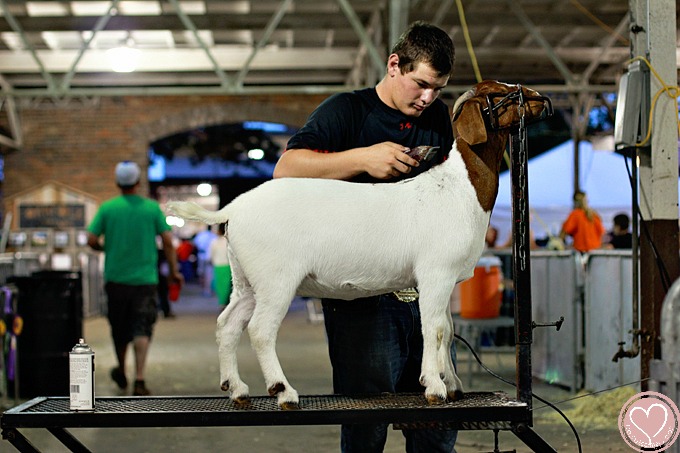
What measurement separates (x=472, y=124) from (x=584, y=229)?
9306 millimetres

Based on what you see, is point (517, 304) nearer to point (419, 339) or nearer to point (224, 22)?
point (419, 339)

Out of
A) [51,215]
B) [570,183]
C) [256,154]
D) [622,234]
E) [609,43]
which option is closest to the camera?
A: [622,234]

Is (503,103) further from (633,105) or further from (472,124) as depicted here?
(633,105)

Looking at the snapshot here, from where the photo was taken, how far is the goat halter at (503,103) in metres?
2.59

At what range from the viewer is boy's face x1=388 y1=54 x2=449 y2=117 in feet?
8.93

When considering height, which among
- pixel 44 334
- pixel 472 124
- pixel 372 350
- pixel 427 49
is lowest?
pixel 44 334

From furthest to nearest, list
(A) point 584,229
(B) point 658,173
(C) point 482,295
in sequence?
(A) point 584,229 < (C) point 482,295 < (B) point 658,173

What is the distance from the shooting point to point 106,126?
17.2 meters

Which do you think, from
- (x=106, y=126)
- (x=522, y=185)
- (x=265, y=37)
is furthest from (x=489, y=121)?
(x=106, y=126)

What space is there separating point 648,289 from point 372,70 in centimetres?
828

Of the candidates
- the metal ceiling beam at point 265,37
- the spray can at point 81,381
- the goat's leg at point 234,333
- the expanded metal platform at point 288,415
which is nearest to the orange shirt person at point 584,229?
the metal ceiling beam at point 265,37

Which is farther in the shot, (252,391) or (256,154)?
(256,154)

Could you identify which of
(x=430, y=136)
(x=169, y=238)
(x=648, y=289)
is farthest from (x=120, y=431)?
(x=430, y=136)

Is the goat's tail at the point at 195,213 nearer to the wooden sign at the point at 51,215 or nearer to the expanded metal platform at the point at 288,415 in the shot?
the expanded metal platform at the point at 288,415
